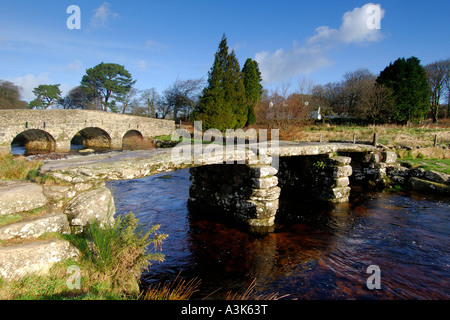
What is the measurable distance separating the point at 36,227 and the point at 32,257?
49 centimetres

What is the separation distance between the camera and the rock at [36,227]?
109 inches

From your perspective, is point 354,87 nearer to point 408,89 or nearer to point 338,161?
point 408,89

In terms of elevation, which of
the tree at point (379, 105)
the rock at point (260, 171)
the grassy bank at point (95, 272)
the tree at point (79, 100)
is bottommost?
the grassy bank at point (95, 272)

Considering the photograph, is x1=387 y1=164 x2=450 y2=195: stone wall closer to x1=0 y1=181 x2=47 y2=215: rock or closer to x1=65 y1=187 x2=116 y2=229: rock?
A: x1=65 y1=187 x2=116 y2=229: rock

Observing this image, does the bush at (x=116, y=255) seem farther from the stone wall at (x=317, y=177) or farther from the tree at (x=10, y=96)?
the tree at (x=10, y=96)

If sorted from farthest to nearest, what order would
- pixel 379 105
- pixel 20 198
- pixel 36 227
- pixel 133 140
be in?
pixel 133 140
pixel 379 105
pixel 20 198
pixel 36 227

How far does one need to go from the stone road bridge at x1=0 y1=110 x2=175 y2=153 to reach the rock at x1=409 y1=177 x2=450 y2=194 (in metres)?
20.5

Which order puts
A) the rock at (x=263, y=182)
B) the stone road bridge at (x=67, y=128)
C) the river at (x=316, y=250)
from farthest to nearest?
the stone road bridge at (x=67, y=128), the rock at (x=263, y=182), the river at (x=316, y=250)

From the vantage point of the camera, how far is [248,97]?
118ft

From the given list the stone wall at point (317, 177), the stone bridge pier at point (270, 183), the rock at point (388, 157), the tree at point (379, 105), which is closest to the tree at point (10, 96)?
the stone bridge pier at point (270, 183)

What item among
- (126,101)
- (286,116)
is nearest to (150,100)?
(126,101)

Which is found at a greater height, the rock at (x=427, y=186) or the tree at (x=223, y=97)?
the tree at (x=223, y=97)

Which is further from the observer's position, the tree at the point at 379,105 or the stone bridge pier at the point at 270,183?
the tree at the point at 379,105
